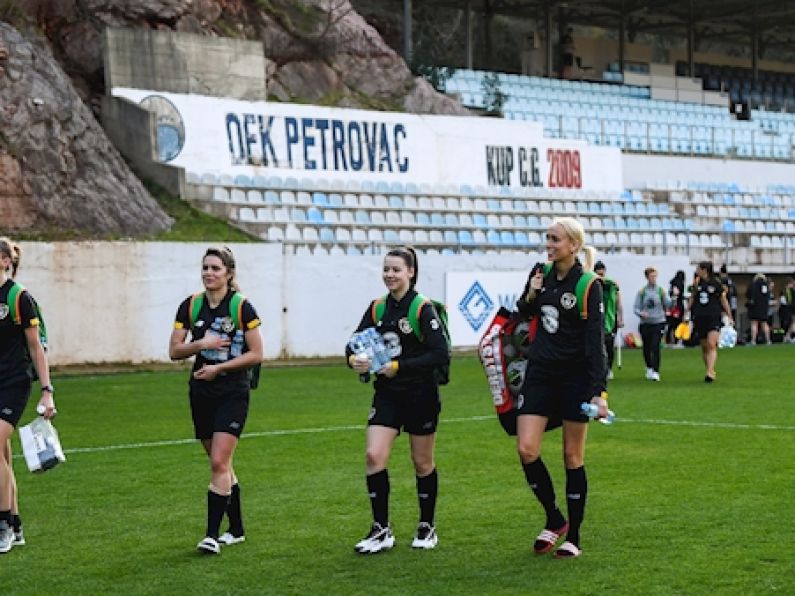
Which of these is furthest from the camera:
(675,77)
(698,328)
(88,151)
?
(675,77)

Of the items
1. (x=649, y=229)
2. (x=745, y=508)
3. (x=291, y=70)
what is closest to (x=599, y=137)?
(x=649, y=229)

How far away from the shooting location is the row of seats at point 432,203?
31.8 metres

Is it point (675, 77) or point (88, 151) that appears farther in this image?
point (675, 77)

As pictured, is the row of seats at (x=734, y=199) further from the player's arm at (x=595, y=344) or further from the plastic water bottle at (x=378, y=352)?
the player's arm at (x=595, y=344)

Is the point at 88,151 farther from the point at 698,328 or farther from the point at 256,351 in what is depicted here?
the point at 256,351

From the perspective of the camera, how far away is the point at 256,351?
9625 millimetres

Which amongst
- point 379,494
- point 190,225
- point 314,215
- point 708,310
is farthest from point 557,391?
point 314,215

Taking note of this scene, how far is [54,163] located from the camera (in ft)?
94.3

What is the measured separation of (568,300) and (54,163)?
2115cm

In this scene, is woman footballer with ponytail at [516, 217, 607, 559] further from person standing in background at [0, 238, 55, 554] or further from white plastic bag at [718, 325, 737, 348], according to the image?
white plastic bag at [718, 325, 737, 348]

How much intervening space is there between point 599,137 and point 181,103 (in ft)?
48.5

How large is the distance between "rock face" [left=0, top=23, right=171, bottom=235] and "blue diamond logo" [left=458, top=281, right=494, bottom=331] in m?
6.20

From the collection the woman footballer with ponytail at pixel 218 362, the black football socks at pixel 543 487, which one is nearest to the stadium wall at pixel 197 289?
the woman footballer with ponytail at pixel 218 362

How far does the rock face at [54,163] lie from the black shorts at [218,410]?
18212 millimetres
